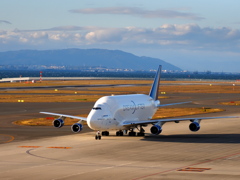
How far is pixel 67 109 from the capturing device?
102m

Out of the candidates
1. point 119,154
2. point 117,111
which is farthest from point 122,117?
point 119,154

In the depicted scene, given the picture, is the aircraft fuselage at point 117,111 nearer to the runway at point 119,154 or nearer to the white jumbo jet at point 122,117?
the white jumbo jet at point 122,117

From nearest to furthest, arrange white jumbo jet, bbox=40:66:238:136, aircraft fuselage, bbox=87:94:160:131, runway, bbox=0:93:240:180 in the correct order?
runway, bbox=0:93:240:180, aircraft fuselage, bbox=87:94:160:131, white jumbo jet, bbox=40:66:238:136

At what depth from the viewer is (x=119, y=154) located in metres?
48.1

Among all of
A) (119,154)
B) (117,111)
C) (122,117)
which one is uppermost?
(117,111)

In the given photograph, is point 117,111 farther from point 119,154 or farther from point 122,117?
point 119,154

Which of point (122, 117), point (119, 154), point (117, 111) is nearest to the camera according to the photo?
point (119, 154)

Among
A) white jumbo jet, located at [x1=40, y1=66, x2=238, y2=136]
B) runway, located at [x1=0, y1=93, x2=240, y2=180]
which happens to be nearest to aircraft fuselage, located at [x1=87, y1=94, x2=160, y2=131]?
white jumbo jet, located at [x1=40, y1=66, x2=238, y2=136]

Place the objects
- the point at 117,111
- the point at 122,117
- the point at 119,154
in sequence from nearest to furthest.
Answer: the point at 119,154
the point at 117,111
the point at 122,117

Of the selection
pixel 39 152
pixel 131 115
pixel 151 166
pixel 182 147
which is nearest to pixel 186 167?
pixel 151 166

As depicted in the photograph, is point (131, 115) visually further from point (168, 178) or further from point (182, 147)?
point (168, 178)

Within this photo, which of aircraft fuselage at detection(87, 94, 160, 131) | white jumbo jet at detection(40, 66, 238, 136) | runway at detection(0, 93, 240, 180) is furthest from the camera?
white jumbo jet at detection(40, 66, 238, 136)

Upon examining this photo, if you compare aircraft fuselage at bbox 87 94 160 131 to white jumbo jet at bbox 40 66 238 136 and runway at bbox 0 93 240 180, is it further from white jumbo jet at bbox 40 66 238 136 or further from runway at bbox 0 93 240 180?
runway at bbox 0 93 240 180

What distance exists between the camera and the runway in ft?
128
